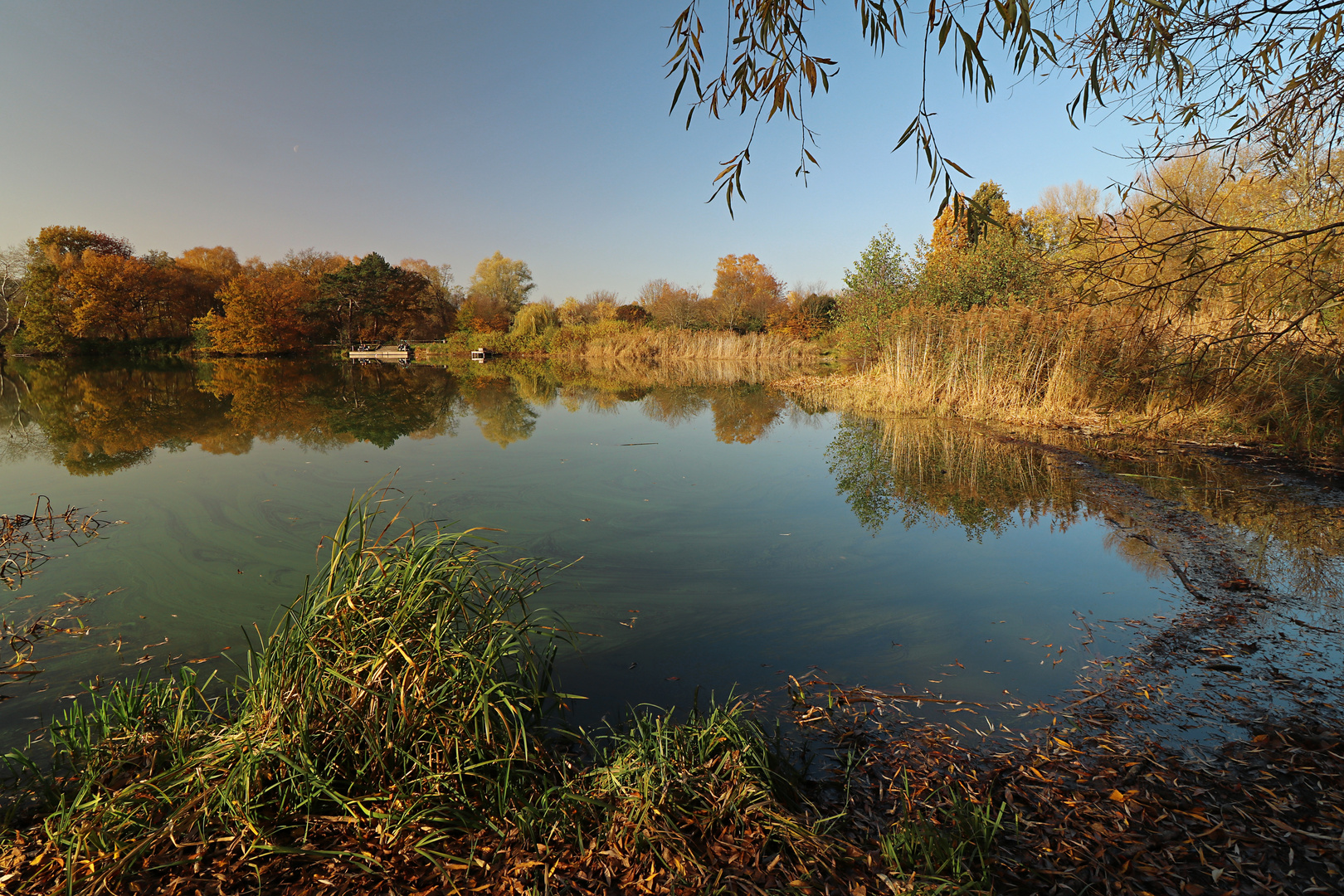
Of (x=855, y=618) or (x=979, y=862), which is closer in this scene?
(x=979, y=862)

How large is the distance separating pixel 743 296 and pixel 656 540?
40778 millimetres

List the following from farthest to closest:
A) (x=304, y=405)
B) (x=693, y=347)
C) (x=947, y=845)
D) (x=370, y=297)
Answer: (x=370, y=297), (x=693, y=347), (x=304, y=405), (x=947, y=845)

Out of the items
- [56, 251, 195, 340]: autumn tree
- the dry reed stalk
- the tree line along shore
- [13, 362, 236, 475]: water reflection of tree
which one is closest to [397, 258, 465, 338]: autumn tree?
the tree line along shore

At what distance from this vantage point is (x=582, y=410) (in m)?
12.3

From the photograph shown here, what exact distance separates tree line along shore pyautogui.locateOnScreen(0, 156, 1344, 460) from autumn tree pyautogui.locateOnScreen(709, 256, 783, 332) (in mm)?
199

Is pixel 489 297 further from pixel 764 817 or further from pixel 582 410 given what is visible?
pixel 764 817

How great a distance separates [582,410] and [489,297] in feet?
141

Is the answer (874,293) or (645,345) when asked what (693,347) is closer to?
(645,345)

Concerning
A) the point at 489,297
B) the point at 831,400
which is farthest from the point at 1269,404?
the point at 489,297

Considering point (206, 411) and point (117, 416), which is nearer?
point (117, 416)

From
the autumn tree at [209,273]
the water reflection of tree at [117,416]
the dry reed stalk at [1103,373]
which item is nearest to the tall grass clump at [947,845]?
the dry reed stalk at [1103,373]

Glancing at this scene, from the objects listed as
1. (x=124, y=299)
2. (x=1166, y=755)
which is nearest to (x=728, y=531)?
(x=1166, y=755)

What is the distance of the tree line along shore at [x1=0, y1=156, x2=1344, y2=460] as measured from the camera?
4.02 metres

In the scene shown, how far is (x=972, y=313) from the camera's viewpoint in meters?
10.6
